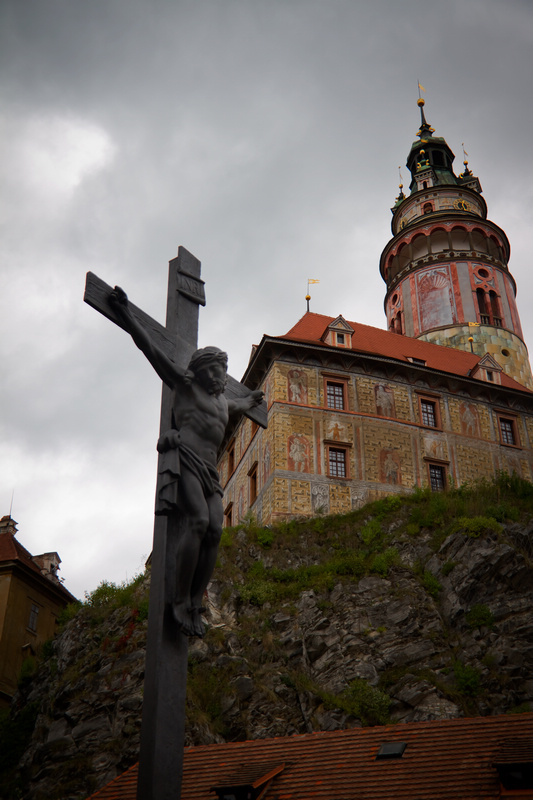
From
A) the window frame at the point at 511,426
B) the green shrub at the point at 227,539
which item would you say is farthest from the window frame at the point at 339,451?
the window frame at the point at 511,426

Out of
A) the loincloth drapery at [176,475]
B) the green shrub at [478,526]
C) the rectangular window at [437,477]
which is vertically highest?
the rectangular window at [437,477]

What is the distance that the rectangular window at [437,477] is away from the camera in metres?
33.0

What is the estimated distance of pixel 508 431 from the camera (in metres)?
36.4

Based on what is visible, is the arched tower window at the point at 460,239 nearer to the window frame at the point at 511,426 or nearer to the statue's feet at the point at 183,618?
the window frame at the point at 511,426

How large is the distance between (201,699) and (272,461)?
12.1 m

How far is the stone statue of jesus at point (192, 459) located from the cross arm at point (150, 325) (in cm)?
6

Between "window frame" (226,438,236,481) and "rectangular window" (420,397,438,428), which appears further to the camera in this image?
"window frame" (226,438,236,481)

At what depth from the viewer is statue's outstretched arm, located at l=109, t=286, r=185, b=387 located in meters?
5.45

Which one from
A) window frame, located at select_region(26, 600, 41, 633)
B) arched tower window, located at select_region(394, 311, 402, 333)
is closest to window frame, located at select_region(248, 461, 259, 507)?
window frame, located at select_region(26, 600, 41, 633)

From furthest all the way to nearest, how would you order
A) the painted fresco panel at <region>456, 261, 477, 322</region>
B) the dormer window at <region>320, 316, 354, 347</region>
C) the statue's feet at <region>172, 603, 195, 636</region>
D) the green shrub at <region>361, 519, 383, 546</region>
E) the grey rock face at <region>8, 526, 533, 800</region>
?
1. the painted fresco panel at <region>456, 261, 477, 322</region>
2. the dormer window at <region>320, 316, 354, 347</region>
3. the green shrub at <region>361, 519, 383, 546</region>
4. the grey rock face at <region>8, 526, 533, 800</region>
5. the statue's feet at <region>172, 603, 195, 636</region>

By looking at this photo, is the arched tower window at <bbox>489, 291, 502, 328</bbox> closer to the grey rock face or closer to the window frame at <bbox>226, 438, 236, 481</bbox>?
the window frame at <bbox>226, 438, 236, 481</bbox>

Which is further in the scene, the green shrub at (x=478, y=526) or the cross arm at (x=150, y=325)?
the green shrub at (x=478, y=526)

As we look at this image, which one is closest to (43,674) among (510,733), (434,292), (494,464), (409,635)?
(409,635)

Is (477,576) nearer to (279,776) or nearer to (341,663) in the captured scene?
(341,663)
